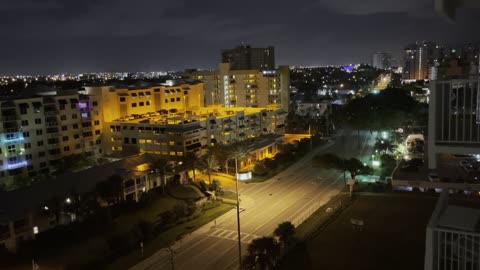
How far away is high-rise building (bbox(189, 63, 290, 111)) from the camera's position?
47.3 m

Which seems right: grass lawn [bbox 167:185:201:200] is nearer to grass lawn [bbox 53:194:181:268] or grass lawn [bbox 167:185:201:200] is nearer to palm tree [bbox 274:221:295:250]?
grass lawn [bbox 53:194:181:268]

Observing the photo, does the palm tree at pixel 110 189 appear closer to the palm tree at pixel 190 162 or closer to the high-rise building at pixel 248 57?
the palm tree at pixel 190 162

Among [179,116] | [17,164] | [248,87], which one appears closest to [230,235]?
[17,164]

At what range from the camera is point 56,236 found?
17125 mm

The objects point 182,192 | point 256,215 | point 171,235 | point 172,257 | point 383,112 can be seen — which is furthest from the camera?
point 383,112

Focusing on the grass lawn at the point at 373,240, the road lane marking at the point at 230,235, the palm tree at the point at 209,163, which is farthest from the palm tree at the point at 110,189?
the grass lawn at the point at 373,240

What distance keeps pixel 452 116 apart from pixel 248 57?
72.5 metres

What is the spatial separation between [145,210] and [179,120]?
1063 centimetres

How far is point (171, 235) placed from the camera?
57.6ft

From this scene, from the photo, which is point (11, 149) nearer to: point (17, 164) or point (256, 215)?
point (17, 164)

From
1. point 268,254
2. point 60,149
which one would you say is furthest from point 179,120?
point 268,254

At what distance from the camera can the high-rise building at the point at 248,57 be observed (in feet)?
254

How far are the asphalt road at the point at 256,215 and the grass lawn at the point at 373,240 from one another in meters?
1.99

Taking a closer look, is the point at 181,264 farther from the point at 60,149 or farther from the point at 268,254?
the point at 60,149
